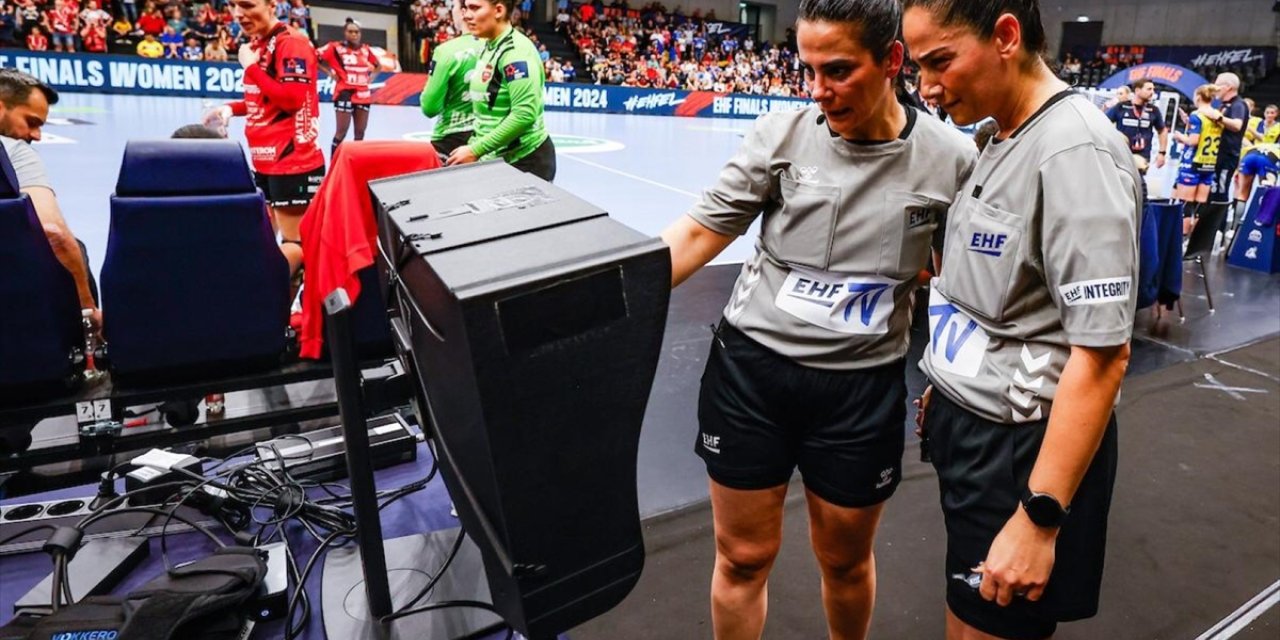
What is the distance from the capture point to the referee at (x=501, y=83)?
356 cm

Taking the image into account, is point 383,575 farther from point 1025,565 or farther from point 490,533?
point 1025,565

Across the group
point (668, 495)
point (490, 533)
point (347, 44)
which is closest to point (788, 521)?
point (668, 495)

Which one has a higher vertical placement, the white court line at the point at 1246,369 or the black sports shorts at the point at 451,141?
the black sports shorts at the point at 451,141

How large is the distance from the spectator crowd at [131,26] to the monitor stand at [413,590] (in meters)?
11.9

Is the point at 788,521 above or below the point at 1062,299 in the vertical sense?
below

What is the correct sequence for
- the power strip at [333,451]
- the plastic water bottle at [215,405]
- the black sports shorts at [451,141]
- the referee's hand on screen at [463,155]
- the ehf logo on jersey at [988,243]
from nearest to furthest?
1. the ehf logo on jersey at [988,243]
2. the power strip at [333,451]
3. the plastic water bottle at [215,405]
4. the referee's hand on screen at [463,155]
5. the black sports shorts at [451,141]

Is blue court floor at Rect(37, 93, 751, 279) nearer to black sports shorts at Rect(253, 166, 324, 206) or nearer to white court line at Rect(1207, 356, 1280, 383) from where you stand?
black sports shorts at Rect(253, 166, 324, 206)

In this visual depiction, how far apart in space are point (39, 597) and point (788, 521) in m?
1.91

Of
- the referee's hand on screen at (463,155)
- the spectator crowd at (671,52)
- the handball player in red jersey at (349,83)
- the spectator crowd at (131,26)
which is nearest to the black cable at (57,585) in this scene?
the referee's hand on screen at (463,155)

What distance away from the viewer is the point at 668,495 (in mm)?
2617

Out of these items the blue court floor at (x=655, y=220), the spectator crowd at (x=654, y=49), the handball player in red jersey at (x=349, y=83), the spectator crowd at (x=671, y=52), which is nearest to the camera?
the blue court floor at (x=655, y=220)

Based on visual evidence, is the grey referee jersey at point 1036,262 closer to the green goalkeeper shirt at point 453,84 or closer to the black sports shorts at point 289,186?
the green goalkeeper shirt at point 453,84

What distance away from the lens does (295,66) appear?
12.8 ft

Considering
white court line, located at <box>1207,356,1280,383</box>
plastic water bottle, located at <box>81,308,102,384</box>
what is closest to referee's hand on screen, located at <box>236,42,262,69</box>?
plastic water bottle, located at <box>81,308,102,384</box>
